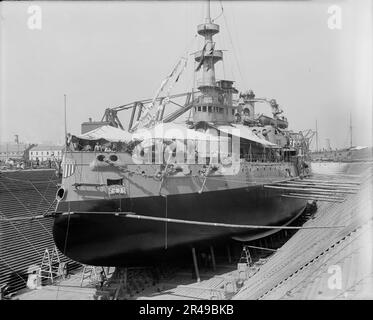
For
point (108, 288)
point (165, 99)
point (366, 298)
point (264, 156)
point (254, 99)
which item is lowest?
point (108, 288)

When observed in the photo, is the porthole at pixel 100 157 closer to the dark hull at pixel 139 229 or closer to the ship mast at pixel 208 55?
the dark hull at pixel 139 229

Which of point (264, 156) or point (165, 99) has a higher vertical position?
point (165, 99)

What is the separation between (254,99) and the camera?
33656 mm

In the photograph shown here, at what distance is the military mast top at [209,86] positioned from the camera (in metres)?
24.0

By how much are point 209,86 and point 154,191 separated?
10991mm

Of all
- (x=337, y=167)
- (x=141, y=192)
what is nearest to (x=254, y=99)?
(x=141, y=192)

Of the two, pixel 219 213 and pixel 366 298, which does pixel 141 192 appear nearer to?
pixel 219 213

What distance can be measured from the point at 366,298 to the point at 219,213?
35.7 feet

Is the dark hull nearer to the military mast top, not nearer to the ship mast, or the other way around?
the military mast top

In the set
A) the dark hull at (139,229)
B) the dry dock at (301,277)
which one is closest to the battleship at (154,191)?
the dark hull at (139,229)

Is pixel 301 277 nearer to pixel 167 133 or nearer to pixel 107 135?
pixel 167 133

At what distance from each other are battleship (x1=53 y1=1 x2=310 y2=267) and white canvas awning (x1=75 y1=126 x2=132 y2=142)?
0.04 metres
